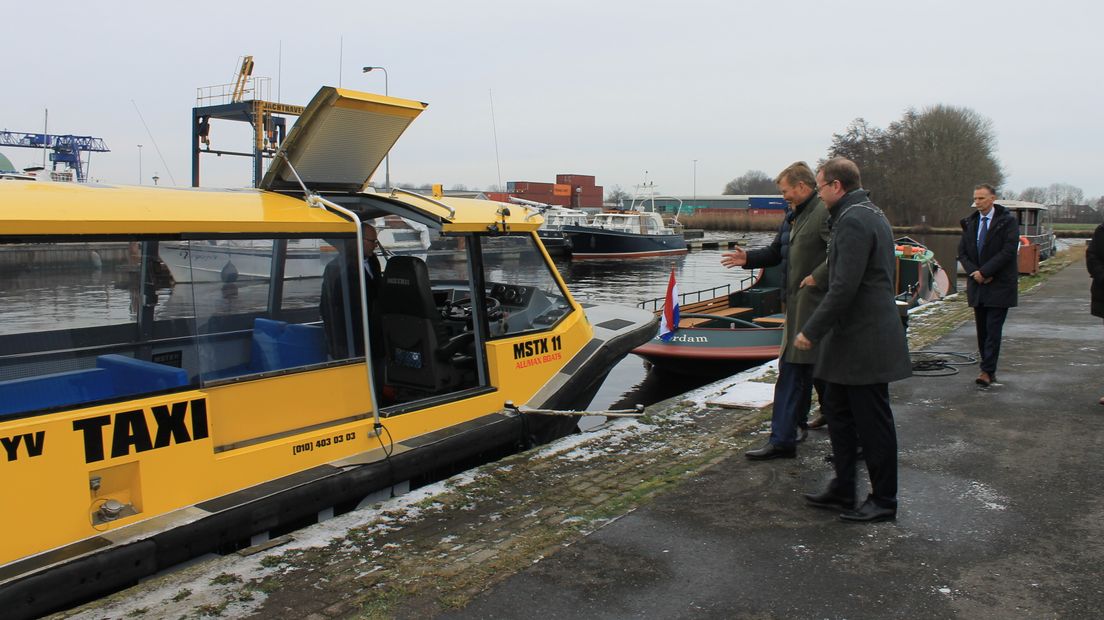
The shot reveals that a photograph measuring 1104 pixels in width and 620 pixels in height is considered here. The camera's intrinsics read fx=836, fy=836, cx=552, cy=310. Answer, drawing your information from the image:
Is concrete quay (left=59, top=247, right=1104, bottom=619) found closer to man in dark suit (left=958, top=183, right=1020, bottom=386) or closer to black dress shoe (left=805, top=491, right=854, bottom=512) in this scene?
black dress shoe (left=805, top=491, right=854, bottom=512)

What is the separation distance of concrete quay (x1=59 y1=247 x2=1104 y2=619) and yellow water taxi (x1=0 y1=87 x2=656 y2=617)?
0.34m

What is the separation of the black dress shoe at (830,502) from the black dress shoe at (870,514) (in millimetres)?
115

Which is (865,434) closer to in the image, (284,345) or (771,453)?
(771,453)

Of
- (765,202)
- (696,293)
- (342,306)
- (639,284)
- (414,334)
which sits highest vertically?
(765,202)

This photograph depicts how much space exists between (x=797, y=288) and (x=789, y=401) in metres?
0.77

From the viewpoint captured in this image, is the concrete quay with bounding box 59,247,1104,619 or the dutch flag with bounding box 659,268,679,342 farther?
the dutch flag with bounding box 659,268,679,342

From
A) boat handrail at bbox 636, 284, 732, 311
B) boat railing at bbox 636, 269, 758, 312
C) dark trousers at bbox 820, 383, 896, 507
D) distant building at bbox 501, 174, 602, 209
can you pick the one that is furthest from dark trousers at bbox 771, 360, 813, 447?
distant building at bbox 501, 174, 602, 209

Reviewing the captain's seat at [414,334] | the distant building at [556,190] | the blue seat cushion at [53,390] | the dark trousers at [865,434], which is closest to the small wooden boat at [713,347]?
the captain's seat at [414,334]

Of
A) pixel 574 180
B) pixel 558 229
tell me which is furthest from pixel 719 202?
pixel 558 229

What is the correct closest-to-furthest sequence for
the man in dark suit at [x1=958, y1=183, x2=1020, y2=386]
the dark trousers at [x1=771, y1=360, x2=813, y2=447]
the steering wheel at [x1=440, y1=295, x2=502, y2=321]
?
the dark trousers at [x1=771, y1=360, x2=813, y2=447] → the steering wheel at [x1=440, y1=295, x2=502, y2=321] → the man in dark suit at [x1=958, y1=183, x2=1020, y2=386]

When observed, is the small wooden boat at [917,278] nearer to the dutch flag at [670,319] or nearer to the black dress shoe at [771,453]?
the dutch flag at [670,319]

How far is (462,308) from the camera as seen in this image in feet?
22.7

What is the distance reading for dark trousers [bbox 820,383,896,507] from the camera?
14.3 feet

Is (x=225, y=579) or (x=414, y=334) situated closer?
(x=225, y=579)
